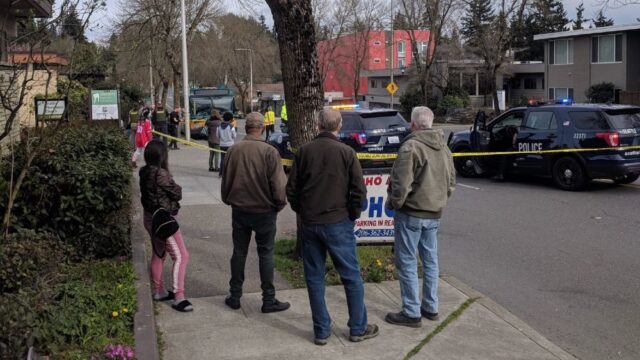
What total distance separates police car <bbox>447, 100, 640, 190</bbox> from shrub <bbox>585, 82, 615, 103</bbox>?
29.1 meters

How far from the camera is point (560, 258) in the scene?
8.33 metres

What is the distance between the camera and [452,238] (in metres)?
9.69

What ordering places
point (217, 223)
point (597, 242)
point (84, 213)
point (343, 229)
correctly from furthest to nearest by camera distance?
1. point (217, 223)
2. point (597, 242)
3. point (84, 213)
4. point (343, 229)

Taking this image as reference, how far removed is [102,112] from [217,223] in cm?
1135

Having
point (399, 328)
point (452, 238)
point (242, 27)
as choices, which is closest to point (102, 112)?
point (452, 238)

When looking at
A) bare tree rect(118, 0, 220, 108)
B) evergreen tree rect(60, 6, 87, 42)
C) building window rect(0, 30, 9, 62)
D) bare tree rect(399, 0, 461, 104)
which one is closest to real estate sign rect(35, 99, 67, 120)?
evergreen tree rect(60, 6, 87, 42)

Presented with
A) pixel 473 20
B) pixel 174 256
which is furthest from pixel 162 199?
pixel 473 20

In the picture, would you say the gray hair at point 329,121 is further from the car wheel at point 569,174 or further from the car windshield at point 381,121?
the car windshield at point 381,121

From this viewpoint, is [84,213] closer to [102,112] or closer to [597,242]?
[597,242]

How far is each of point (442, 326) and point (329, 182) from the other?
5.31 feet

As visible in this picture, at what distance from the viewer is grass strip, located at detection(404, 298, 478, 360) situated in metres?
5.11

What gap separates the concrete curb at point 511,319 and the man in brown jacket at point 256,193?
1.86m

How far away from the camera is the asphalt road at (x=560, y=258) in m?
5.96

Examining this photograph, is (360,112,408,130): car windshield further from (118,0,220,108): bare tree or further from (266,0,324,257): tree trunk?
(118,0,220,108): bare tree
